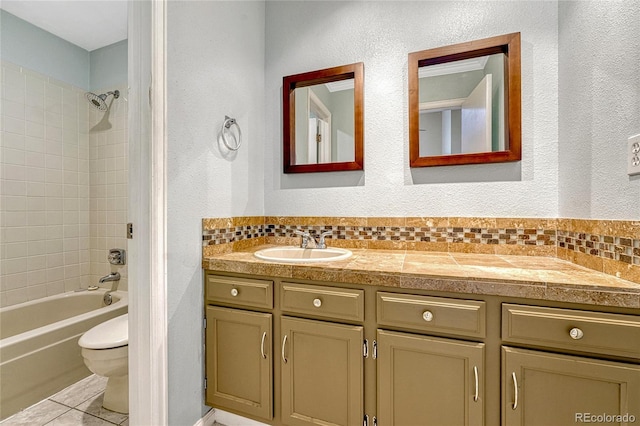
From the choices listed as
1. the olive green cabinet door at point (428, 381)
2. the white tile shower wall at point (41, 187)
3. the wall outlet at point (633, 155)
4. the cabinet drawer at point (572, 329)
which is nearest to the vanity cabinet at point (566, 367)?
the cabinet drawer at point (572, 329)

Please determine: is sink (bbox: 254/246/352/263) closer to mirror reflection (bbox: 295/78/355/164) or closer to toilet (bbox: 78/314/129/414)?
mirror reflection (bbox: 295/78/355/164)

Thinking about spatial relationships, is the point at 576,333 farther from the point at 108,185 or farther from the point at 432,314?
the point at 108,185

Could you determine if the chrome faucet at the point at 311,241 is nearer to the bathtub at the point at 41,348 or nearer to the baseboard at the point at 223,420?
the baseboard at the point at 223,420

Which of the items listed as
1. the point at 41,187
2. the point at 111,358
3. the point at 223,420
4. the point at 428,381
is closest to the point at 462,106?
the point at 428,381

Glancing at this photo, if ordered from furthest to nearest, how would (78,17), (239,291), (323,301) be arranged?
(78,17)
(239,291)
(323,301)

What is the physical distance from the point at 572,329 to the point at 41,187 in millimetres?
3238

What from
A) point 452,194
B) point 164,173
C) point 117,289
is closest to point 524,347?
point 452,194

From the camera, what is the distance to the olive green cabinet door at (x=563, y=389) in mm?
877

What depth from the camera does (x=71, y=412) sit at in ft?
5.12

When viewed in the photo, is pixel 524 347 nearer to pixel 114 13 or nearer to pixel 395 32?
pixel 395 32

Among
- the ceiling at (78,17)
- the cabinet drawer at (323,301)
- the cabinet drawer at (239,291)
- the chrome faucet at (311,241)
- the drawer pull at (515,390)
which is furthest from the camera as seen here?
the ceiling at (78,17)

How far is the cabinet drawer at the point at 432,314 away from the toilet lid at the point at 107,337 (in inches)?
53.2

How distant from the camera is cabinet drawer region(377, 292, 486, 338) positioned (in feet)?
3.32

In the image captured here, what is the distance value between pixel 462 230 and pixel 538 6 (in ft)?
3.90
